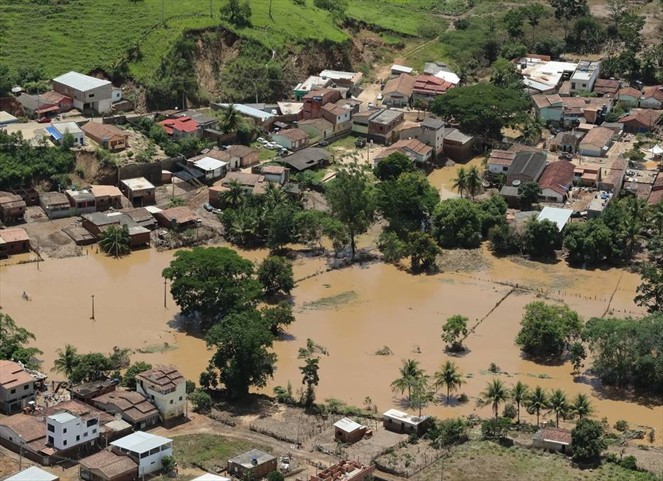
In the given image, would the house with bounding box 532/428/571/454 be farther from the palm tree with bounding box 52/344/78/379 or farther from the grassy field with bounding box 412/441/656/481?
the palm tree with bounding box 52/344/78/379

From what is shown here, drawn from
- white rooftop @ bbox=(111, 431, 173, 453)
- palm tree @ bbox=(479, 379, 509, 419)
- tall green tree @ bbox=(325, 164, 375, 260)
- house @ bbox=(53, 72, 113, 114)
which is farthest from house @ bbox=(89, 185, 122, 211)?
palm tree @ bbox=(479, 379, 509, 419)

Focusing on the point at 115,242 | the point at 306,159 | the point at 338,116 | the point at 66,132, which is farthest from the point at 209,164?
the point at 338,116

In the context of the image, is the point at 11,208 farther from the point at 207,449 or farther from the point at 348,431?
the point at 348,431

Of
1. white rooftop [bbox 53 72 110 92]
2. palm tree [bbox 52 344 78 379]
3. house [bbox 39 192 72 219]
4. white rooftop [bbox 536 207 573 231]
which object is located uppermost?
white rooftop [bbox 53 72 110 92]

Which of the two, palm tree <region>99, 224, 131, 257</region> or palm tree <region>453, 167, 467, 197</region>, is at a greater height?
palm tree <region>453, 167, 467, 197</region>

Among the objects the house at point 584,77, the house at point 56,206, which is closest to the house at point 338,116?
the house at point 584,77

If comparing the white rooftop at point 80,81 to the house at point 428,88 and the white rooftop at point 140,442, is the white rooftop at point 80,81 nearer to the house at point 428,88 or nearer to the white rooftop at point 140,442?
the house at point 428,88

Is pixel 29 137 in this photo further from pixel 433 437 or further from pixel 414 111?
pixel 433 437
